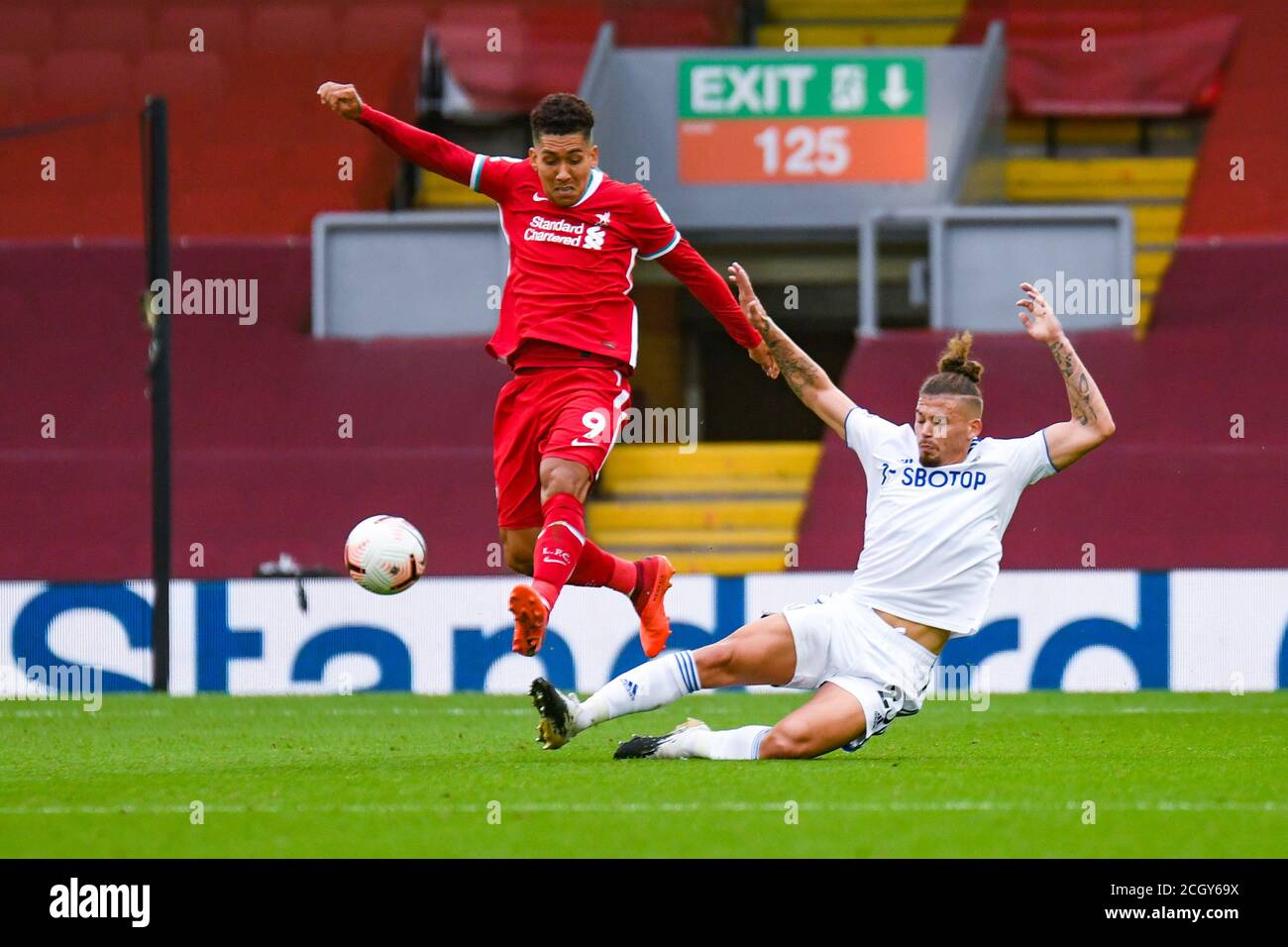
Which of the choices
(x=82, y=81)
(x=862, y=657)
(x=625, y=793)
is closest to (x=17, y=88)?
(x=82, y=81)

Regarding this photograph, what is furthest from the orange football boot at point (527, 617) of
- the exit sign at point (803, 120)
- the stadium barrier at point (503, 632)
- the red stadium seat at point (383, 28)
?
the red stadium seat at point (383, 28)

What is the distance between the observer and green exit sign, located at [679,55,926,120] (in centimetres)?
1553

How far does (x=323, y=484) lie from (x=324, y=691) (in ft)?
9.81

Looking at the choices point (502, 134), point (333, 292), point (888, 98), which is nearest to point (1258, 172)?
point (888, 98)

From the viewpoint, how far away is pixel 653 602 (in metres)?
7.12

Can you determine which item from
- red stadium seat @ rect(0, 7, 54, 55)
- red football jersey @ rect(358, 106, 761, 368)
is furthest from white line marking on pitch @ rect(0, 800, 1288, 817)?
red stadium seat @ rect(0, 7, 54, 55)

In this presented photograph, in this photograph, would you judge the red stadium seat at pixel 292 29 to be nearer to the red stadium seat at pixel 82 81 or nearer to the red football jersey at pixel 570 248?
the red stadium seat at pixel 82 81

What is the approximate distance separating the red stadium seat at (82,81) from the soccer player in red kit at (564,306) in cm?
1033

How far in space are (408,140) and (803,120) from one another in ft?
30.7

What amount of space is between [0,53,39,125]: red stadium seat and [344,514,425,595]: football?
10903mm

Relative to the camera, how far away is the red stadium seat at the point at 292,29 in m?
16.6

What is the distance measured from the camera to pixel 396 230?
48.8ft

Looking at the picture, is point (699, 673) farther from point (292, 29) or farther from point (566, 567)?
point (292, 29)

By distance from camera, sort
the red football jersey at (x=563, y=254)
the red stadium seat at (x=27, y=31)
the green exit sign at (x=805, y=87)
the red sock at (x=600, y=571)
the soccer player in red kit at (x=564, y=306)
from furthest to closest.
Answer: the red stadium seat at (x=27, y=31), the green exit sign at (x=805, y=87), the red sock at (x=600, y=571), the red football jersey at (x=563, y=254), the soccer player in red kit at (x=564, y=306)
